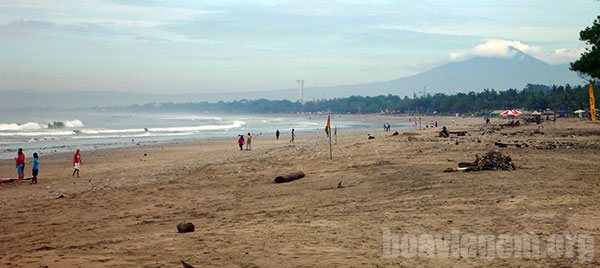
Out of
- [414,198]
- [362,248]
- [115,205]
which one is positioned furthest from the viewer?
[115,205]

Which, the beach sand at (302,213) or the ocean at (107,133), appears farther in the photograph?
the ocean at (107,133)

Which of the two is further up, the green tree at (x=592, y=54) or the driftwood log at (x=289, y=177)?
the green tree at (x=592, y=54)

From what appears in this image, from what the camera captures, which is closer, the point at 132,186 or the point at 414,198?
the point at 414,198

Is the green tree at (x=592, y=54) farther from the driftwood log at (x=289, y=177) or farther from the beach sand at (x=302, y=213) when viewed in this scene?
the driftwood log at (x=289, y=177)

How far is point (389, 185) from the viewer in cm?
1443

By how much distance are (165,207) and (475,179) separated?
7830 millimetres

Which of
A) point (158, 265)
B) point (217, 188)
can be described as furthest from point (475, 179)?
point (158, 265)

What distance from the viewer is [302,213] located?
1152 centimetres

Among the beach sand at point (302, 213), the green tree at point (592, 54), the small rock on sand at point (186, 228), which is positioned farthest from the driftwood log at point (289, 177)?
the green tree at point (592, 54)

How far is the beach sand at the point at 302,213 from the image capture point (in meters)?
8.23

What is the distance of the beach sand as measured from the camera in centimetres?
823

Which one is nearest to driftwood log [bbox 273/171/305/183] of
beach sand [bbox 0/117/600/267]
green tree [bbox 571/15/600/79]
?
beach sand [bbox 0/117/600/267]

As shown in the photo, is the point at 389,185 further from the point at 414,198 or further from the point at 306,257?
the point at 306,257

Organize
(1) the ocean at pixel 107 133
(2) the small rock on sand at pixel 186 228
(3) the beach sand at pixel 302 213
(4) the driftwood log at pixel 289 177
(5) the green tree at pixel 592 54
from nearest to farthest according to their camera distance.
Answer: (3) the beach sand at pixel 302 213 → (2) the small rock on sand at pixel 186 228 → (4) the driftwood log at pixel 289 177 → (5) the green tree at pixel 592 54 → (1) the ocean at pixel 107 133
